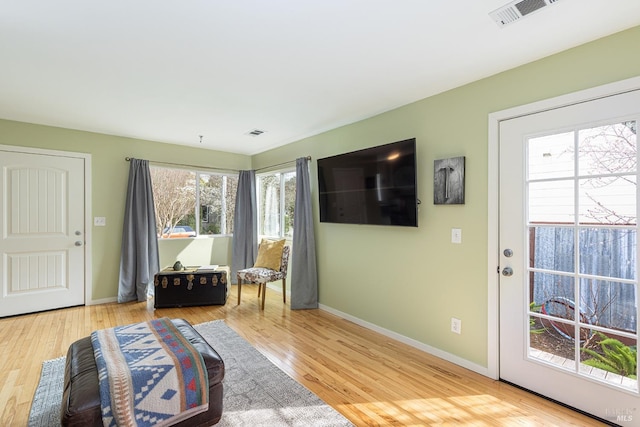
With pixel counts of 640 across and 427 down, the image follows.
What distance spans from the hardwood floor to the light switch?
104 centimetres

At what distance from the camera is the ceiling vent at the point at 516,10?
1.62 metres

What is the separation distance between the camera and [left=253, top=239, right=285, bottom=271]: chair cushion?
435 cm

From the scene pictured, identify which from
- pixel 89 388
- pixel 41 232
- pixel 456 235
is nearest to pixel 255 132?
pixel 456 235

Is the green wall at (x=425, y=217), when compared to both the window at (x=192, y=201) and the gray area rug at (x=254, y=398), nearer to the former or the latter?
the window at (x=192, y=201)

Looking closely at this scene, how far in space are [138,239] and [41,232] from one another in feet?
3.41

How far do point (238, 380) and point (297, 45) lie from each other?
2398 millimetres

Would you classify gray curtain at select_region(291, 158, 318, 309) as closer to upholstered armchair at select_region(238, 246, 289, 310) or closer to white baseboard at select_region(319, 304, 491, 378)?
upholstered armchair at select_region(238, 246, 289, 310)

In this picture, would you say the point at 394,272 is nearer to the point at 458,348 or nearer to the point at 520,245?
the point at 458,348

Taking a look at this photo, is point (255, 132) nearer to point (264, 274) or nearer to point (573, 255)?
point (264, 274)

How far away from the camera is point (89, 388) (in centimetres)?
154

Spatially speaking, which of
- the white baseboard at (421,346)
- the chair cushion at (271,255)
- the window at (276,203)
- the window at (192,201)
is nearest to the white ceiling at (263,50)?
the window at (276,203)

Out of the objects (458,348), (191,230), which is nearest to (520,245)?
(458,348)

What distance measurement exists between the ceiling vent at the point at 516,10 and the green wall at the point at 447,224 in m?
0.61

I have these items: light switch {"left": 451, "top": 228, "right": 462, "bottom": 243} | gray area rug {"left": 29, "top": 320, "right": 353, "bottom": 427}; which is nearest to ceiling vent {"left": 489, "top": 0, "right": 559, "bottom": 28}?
light switch {"left": 451, "top": 228, "right": 462, "bottom": 243}
